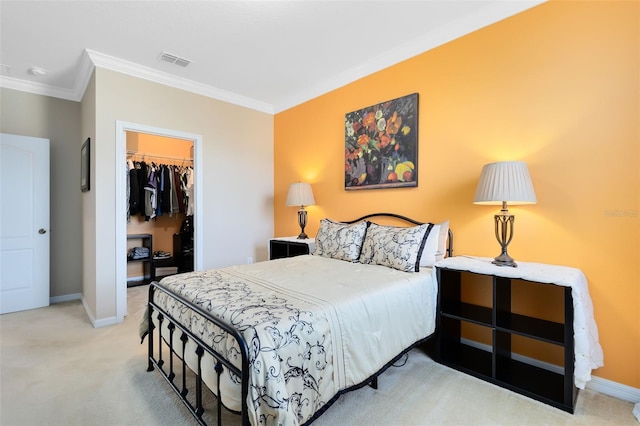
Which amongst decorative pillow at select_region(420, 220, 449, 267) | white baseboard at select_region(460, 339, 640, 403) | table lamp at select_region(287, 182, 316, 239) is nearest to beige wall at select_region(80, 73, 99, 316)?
table lamp at select_region(287, 182, 316, 239)

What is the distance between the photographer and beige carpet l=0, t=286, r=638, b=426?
166 cm

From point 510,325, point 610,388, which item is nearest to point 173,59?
point 510,325

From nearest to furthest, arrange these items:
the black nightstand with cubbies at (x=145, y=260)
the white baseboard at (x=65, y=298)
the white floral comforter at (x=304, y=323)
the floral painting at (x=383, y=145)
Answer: the white floral comforter at (x=304, y=323)
the floral painting at (x=383, y=145)
the white baseboard at (x=65, y=298)
the black nightstand with cubbies at (x=145, y=260)

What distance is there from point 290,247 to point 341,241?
0.99 meters

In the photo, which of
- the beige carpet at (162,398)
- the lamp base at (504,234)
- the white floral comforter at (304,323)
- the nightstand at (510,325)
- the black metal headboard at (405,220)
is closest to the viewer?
the white floral comforter at (304,323)

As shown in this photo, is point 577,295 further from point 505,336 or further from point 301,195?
point 301,195

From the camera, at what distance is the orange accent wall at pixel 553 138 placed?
186 centimetres

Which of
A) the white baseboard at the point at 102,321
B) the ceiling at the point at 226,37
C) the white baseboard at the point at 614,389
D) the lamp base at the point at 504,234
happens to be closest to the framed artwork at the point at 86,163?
the ceiling at the point at 226,37

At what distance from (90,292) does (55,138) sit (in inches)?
82.5

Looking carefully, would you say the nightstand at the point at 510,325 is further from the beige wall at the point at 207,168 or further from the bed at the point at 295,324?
the beige wall at the point at 207,168

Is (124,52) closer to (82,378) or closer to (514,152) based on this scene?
(82,378)

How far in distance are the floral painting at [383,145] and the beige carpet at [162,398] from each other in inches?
66.0

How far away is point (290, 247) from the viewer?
3.67 m

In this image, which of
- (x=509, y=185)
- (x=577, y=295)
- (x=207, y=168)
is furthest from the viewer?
(x=207, y=168)
